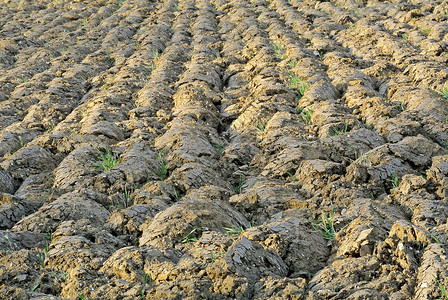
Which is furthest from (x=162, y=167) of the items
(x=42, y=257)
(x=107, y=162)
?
(x=42, y=257)

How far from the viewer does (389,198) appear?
2900mm

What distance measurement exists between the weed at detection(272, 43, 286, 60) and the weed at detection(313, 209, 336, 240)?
3.64 meters

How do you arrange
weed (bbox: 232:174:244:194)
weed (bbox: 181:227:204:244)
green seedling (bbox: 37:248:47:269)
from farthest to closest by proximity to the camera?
1. weed (bbox: 232:174:244:194)
2. weed (bbox: 181:227:204:244)
3. green seedling (bbox: 37:248:47:269)

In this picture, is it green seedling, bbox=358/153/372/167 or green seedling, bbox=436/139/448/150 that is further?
green seedling, bbox=436/139/448/150

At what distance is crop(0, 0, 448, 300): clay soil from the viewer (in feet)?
7.18

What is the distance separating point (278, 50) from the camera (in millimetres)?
6168

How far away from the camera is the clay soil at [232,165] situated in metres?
2.19

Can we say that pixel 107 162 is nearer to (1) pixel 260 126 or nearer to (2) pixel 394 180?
(1) pixel 260 126

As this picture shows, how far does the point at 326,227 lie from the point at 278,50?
3965 millimetres

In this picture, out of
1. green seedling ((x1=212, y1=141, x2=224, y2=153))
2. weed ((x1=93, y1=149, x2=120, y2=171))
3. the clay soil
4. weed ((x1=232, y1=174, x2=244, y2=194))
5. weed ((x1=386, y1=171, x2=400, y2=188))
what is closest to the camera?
the clay soil

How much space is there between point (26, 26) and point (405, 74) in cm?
727

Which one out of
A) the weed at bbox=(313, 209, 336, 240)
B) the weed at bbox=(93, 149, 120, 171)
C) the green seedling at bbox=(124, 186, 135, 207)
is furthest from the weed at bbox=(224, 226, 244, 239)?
the weed at bbox=(93, 149, 120, 171)

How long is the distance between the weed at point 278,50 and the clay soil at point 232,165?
0.04 meters

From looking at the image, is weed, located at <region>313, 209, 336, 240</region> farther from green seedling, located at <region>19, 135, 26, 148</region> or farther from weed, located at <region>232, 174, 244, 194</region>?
green seedling, located at <region>19, 135, 26, 148</region>
